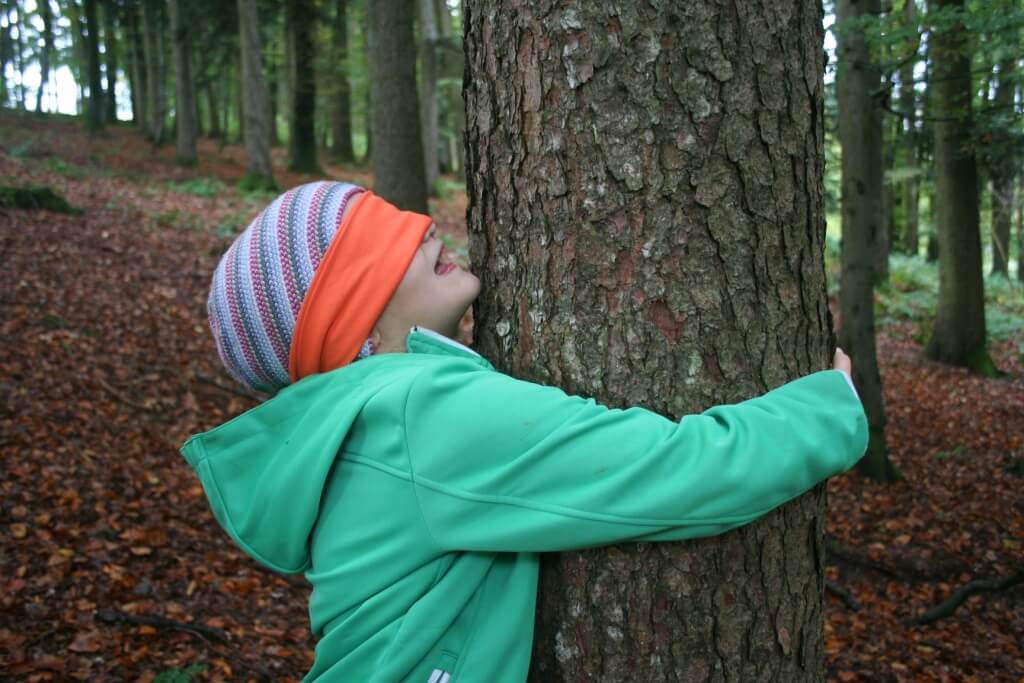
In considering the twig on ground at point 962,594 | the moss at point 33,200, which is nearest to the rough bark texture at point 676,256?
the twig on ground at point 962,594

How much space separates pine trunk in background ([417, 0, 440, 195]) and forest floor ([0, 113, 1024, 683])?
8655 millimetres

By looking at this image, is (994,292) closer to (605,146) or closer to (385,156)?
(385,156)

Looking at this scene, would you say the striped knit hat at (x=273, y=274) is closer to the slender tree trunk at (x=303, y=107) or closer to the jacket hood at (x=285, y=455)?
the jacket hood at (x=285, y=455)

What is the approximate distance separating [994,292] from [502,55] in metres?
21.1

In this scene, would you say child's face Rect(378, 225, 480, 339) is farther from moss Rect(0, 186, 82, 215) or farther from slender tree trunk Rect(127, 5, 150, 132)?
slender tree trunk Rect(127, 5, 150, 132)

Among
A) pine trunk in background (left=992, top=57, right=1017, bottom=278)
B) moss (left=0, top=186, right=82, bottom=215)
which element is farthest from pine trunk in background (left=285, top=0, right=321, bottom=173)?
pine trunk in background (left=992, top=57, right=1017, bottom=278)

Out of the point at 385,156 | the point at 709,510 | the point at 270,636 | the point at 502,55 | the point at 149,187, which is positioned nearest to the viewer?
the point at 709,510

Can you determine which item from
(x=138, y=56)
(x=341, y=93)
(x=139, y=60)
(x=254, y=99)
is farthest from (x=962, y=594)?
(x=139, y=60)

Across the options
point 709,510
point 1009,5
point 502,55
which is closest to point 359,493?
point 709,510

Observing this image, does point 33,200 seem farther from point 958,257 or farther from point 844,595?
point 958,257

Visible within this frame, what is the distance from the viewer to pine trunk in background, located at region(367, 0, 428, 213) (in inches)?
364

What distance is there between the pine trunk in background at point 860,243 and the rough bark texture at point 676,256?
21.7 ft

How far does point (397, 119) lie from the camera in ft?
31.3

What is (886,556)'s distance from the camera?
20.1ft
